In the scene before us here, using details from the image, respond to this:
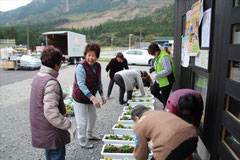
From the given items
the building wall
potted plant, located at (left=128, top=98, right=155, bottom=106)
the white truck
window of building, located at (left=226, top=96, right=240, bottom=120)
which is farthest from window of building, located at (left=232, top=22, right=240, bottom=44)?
the white truck

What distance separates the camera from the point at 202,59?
277 centimetres

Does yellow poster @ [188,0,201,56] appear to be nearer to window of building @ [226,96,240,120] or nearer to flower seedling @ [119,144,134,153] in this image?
window of building @ [226,96,240,120]

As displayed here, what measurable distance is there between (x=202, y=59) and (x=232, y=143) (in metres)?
1.24

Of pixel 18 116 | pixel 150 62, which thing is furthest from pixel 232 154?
pixel 150 62

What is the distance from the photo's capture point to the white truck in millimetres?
19072

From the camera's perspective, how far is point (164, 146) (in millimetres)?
1728

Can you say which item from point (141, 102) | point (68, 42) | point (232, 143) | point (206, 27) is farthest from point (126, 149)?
point (68, 42)

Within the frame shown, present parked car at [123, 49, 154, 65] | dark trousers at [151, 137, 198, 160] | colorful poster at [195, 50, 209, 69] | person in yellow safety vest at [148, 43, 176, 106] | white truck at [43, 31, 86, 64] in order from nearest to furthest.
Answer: dark trousers at [151, 137, 198, 160], colorful poster at [195, 50, 209, 69], person in yellow safety vest at [148, 43, 176, 106], parked car at [123, 49, 154, 65], white truck at [43, 31, 86, 64]

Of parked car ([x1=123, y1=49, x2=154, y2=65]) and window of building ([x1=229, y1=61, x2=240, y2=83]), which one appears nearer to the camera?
window of building ([x1=229, y1=61, x2=240, y2=83])

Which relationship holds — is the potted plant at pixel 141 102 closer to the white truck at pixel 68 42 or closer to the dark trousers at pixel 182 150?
the dark trousers at pixel 182 150

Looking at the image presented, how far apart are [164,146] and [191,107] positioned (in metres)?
0.69

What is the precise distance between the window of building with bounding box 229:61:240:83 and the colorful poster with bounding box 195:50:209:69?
2.25ft

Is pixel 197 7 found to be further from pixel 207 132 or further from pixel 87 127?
pixel 87 127

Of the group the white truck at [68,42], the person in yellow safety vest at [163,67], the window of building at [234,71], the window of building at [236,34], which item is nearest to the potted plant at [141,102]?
the person in yellow safety vest at [163,67]
